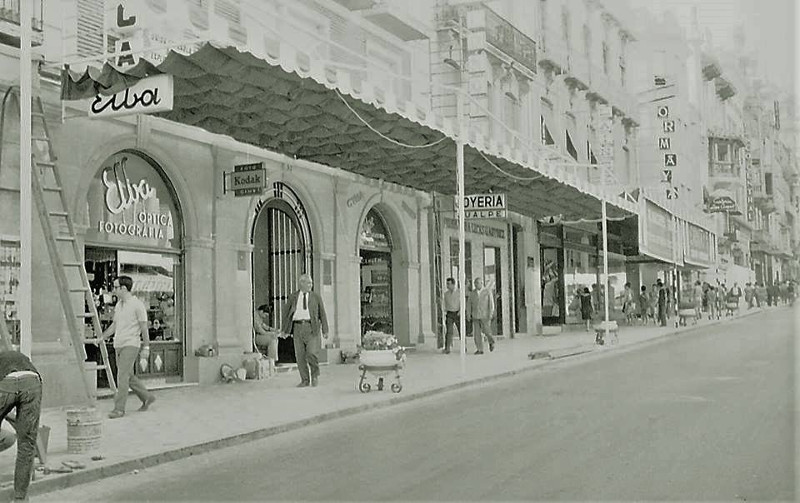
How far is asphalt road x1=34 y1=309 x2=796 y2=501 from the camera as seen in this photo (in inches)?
266

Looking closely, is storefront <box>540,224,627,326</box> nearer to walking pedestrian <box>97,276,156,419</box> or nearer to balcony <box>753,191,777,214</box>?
walking pedestrian <box>97,276,156,419</box>

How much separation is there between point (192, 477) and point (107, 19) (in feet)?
24.5

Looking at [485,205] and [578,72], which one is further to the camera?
[578,72]

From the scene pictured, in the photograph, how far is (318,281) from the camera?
18.8 m

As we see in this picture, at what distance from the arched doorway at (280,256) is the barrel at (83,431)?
9739 millimetres

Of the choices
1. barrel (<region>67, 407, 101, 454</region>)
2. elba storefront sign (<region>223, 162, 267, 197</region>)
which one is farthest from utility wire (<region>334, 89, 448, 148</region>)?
barrel (<region>67, 407, 101, 454</region>)

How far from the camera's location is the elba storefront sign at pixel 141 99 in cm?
1042

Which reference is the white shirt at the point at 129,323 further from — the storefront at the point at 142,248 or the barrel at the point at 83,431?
the barrel at the point at 83,431

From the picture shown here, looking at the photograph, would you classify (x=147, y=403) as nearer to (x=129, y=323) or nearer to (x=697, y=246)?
(x=129, y=323)

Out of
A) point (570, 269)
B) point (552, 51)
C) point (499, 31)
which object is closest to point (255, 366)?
point (499, 31)

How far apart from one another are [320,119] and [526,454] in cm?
762

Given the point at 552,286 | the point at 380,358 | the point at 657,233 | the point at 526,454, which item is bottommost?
the point at 526,454

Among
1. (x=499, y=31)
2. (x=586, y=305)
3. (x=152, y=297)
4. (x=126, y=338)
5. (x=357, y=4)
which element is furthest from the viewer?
(x=586, y=305)

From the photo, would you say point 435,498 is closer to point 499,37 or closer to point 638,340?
point 638,340
